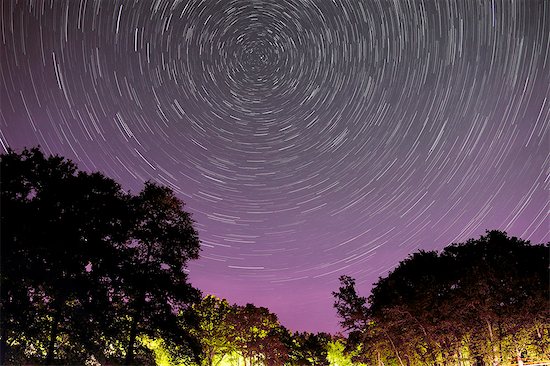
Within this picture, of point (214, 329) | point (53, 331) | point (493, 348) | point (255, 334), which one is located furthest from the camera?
point (255, 334)

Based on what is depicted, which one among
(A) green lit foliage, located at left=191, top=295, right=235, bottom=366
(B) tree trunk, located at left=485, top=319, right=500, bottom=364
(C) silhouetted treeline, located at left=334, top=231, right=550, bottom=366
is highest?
(A) green lit foliage, located at left=191, top=295, right=235, bottom=366

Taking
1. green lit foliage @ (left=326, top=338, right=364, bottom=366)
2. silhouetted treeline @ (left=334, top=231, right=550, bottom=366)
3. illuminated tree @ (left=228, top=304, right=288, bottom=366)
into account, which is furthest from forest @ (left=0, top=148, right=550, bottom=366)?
green lit foliage @ (left=326, top=338, right=364, bottom=366)

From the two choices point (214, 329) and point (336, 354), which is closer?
point (214, 329)

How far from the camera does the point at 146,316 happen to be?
19141mm

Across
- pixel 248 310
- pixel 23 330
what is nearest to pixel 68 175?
pixel 23 330

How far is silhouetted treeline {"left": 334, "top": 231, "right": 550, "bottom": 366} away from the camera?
3180 cm

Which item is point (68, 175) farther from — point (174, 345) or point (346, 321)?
point (346, 321)

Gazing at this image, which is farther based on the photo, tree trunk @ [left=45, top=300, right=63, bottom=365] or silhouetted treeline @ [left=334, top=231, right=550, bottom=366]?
silhouetted treeline @ [left=334, top=231, right=550, bottom=366]

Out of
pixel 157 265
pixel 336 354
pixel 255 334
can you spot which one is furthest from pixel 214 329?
pixel 336 354

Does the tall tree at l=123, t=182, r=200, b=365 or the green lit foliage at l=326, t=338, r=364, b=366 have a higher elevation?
the green lit foliage at l=326, t=338, r=364, b=366

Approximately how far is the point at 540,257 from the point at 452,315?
1096 centimetres

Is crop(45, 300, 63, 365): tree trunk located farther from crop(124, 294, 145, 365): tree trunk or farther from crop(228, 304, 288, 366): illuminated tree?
crop(228, 304, 288, 366): illuminated tree

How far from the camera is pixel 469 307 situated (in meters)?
32.2

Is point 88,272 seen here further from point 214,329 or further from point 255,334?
point 255,334
